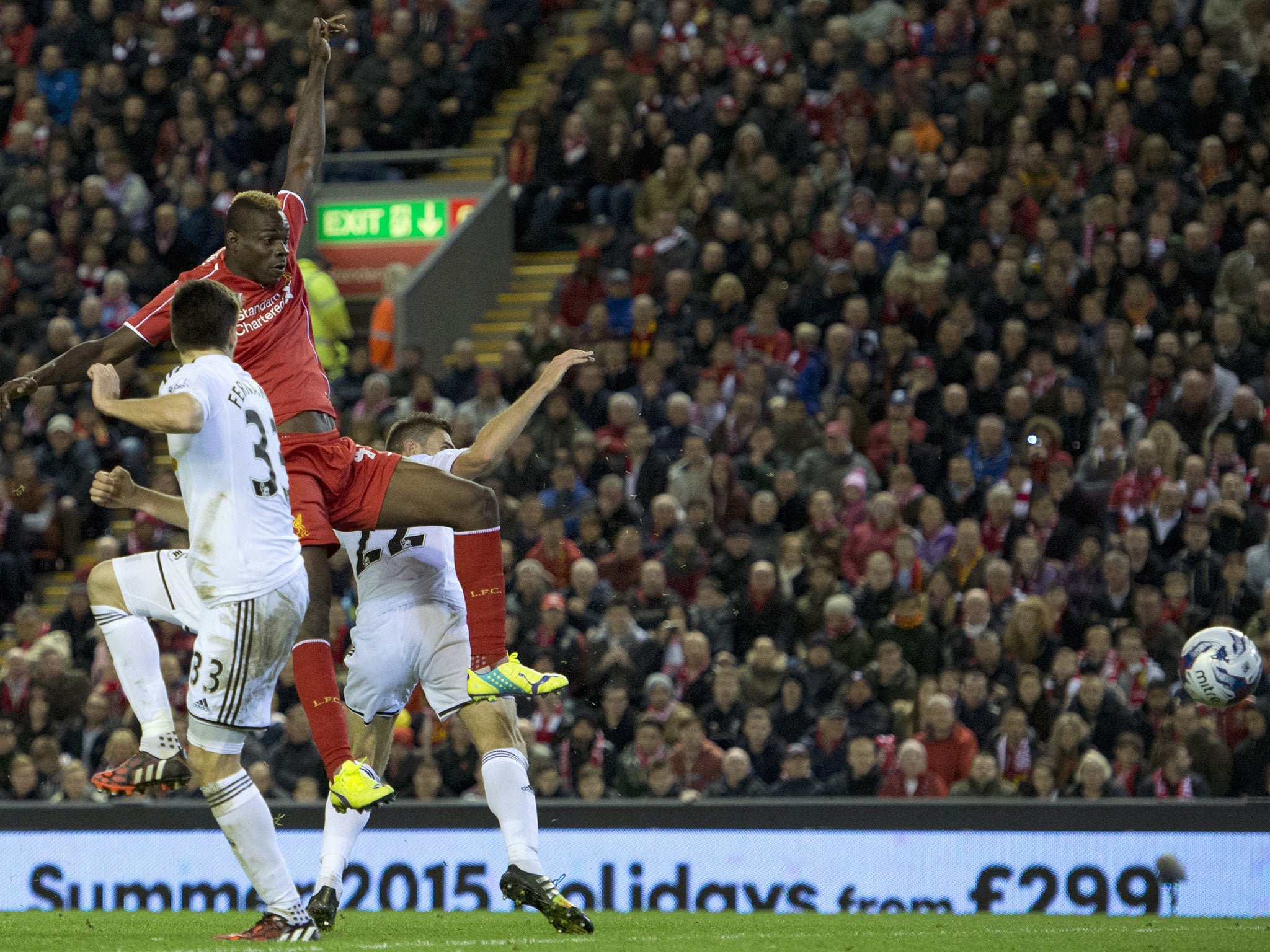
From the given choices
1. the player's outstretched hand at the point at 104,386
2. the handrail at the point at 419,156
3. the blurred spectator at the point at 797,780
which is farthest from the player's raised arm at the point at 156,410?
the handrail at the point at 419,156

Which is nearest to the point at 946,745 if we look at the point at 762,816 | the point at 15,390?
the point at 762,816

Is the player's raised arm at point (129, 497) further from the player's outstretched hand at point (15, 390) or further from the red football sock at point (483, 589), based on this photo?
the red football sock at point (483, 589)

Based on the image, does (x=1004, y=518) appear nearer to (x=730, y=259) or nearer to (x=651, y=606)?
(x=651, y=606)

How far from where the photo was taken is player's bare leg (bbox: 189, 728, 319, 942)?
659cm

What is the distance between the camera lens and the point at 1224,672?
385 inches

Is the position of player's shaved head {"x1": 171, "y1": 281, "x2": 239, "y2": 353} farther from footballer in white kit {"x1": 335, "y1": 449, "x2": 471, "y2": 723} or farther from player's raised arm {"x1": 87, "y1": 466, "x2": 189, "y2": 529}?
footballer in white kit {"x1": 335, "y1": 449, "x2": 471, "y2": 723}

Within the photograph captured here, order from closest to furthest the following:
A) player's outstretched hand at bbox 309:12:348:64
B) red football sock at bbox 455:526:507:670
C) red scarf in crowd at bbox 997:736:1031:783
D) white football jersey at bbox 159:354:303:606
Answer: white football jersey at bbox 159:354:303:606, red football sock at bbox 455:526:507:670, player's outstretched hand at bbox 309:12:348:64, red scarf in crowd at bbox 997:736:1031:783

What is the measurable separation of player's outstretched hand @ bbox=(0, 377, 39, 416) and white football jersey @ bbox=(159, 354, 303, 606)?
0.79 m

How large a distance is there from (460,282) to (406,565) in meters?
10.4

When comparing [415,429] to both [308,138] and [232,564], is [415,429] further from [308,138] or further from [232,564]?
[232,564]

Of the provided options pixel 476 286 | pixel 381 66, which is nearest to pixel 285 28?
pixel 381 66

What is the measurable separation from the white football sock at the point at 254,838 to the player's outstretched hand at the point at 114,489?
113 centimetres

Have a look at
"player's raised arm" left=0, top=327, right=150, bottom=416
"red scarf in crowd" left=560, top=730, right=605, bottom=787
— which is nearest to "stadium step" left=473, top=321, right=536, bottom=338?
"red scarf in crowd" left=560, top=730, right=605, bottom=787

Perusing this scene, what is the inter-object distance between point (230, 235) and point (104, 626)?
5.63ft
